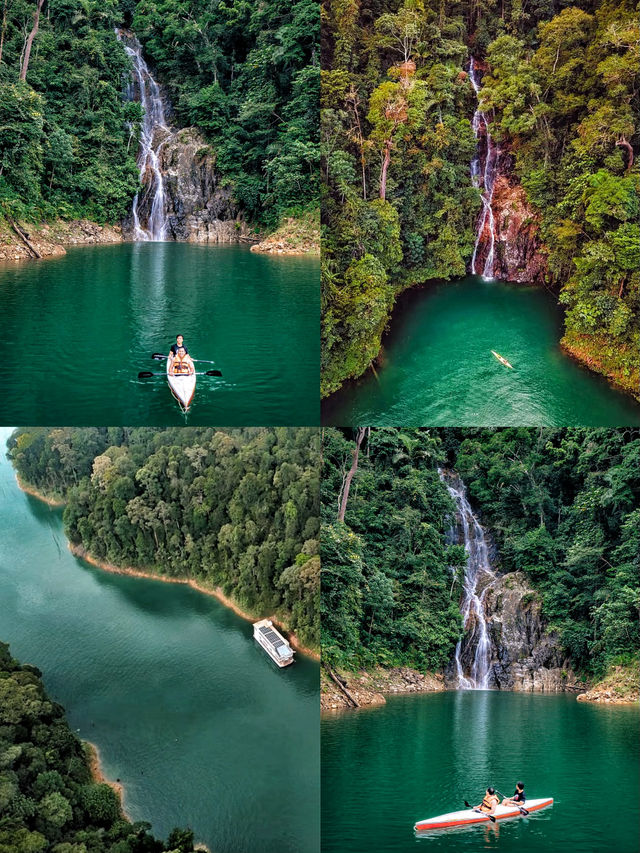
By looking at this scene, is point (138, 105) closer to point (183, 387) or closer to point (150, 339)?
point (150, 339)

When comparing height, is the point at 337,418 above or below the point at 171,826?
above

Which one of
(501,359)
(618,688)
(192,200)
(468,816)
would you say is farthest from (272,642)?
(192,200)

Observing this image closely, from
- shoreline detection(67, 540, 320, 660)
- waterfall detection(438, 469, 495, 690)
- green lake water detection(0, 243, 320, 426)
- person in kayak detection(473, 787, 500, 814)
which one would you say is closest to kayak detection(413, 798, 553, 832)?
person in kayak detection(473, 787, 500, 814)

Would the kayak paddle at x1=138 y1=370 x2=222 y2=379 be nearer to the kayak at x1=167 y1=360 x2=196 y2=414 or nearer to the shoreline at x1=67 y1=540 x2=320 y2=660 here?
the kayak at x1=167 y1=360 x2=196 y2=414

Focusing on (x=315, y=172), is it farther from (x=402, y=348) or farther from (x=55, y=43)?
(x=55, y=43)

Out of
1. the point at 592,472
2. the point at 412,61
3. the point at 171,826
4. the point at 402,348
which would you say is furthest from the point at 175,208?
the point at 171,826
